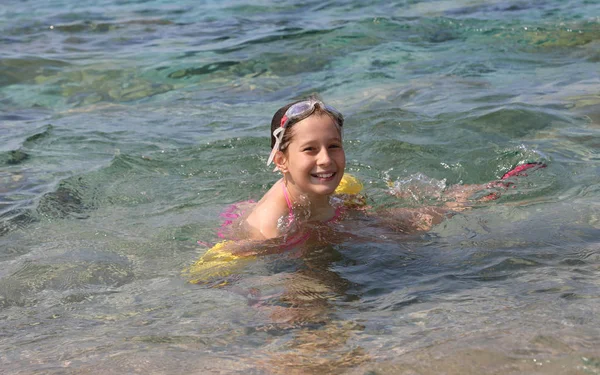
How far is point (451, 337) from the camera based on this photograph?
3141 mm

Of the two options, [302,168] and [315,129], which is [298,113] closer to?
[315,129]

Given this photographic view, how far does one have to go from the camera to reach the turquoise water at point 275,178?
3289 millimetres

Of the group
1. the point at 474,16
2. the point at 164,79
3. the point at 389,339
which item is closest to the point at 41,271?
the point at 389,339

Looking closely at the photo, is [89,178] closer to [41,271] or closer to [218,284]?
[41,271]

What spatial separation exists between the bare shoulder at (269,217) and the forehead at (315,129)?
417 mm

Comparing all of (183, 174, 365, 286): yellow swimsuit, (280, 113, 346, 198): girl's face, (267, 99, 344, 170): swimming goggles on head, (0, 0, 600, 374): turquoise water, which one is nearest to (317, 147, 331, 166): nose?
(280, 113, 346, 198): girl's face

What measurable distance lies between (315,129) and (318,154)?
0.46 ft

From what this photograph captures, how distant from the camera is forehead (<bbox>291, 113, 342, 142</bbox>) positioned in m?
4.38

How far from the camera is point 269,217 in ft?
15.3

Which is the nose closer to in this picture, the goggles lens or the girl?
the girl

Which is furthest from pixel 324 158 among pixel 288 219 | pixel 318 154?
pixel 288 219

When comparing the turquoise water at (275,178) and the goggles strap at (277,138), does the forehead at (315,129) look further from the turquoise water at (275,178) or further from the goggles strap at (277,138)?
the turquoise water at (275,178)

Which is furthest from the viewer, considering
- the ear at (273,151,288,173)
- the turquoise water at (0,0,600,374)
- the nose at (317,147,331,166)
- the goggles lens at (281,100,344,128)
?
the ear at (273,151,288,173)

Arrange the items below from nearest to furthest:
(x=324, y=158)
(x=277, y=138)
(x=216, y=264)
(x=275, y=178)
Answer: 1. (x=324, y=158)
2. (x=216, y=264)
3. (x=277, y=138)
4. (x=275, y=178)
